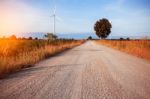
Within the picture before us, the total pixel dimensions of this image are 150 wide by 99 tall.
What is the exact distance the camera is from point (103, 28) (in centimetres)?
10294

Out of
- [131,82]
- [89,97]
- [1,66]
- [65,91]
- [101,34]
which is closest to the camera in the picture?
[89,97]

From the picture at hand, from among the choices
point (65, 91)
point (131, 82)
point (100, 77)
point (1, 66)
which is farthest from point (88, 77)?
point (1, 66)

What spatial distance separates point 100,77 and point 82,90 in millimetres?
2204

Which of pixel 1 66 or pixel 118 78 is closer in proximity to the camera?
pixel 118 78

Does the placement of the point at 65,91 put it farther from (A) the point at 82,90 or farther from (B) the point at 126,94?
(B) the point at 126,94

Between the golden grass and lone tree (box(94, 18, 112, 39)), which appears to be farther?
lone tree (box(94, 18, 112, 39))

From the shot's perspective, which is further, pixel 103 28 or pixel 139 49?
pixel 103 28

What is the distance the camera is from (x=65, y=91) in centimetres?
629

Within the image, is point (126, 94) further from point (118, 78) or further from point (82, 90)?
point (118, 78)

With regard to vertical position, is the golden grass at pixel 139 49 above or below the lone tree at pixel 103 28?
below

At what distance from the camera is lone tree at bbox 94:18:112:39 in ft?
339

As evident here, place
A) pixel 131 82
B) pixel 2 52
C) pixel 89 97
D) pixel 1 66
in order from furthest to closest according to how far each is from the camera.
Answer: pixel 2 52 → pixel 1 66 → pixel 131 82 → pixel 89 97

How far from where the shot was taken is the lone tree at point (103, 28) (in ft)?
339

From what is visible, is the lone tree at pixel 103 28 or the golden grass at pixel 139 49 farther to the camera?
the lone tree at pixel 103 28
